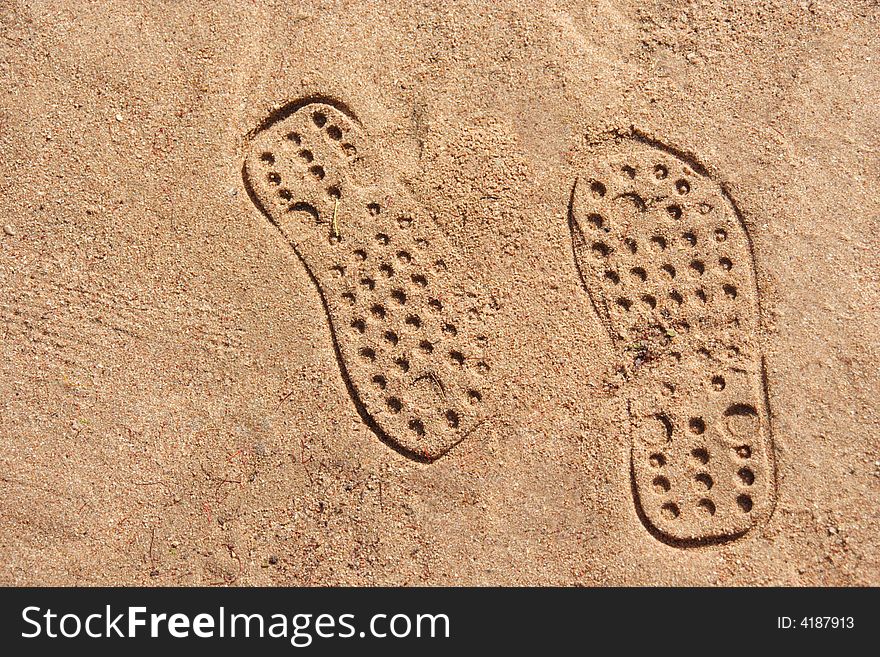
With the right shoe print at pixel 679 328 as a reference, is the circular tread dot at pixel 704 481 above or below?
below

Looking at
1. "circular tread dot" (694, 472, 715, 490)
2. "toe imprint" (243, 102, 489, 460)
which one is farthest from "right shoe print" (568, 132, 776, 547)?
"toe imprint" (243, 102, 489, 460)

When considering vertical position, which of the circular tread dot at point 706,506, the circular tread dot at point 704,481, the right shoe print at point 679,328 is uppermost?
the right shoe print at point 679,328

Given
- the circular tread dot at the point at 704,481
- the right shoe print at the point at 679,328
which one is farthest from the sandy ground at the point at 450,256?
the circular tread dot at the point at 704,481

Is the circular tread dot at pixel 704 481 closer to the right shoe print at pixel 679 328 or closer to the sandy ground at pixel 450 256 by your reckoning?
the right shoe print at pixel 679 328

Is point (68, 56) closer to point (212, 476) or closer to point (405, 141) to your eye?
point (405, 141)

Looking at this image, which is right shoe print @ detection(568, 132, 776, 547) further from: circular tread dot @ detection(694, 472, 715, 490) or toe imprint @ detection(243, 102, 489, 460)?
toe imprint @ detection(243, 102, 489, 460)

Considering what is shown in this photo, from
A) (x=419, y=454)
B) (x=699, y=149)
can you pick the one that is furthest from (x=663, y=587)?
(x=699, y=149)

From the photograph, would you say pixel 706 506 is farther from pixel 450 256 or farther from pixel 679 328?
pixel 450 256
